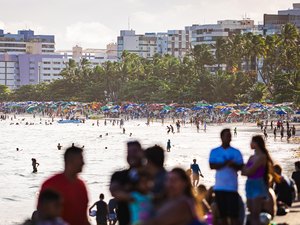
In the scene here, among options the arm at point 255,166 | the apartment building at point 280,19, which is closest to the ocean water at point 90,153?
the arm at point 255,166

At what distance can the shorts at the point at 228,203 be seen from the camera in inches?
381

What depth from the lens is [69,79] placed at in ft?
537

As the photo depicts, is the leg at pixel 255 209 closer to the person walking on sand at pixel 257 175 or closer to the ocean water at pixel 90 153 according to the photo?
the person walking on sand at pixel 257 175

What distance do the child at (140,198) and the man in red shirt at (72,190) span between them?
1.87 feet

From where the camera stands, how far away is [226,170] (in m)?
9.67

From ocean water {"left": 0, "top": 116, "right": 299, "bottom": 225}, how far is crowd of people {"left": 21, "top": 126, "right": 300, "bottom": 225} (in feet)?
54.7

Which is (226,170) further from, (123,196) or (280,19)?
(280,19)

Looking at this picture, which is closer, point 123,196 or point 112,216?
point 123,196

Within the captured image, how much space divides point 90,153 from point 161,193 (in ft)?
189

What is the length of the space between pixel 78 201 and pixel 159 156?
0.85 metres

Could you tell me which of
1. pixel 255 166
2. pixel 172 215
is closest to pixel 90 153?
pixel 255 166

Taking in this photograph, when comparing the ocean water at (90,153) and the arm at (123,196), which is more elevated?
the arm at (123,196)

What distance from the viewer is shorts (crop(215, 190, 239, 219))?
9680mm

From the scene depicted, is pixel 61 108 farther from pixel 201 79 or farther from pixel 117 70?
pixel 201 79
